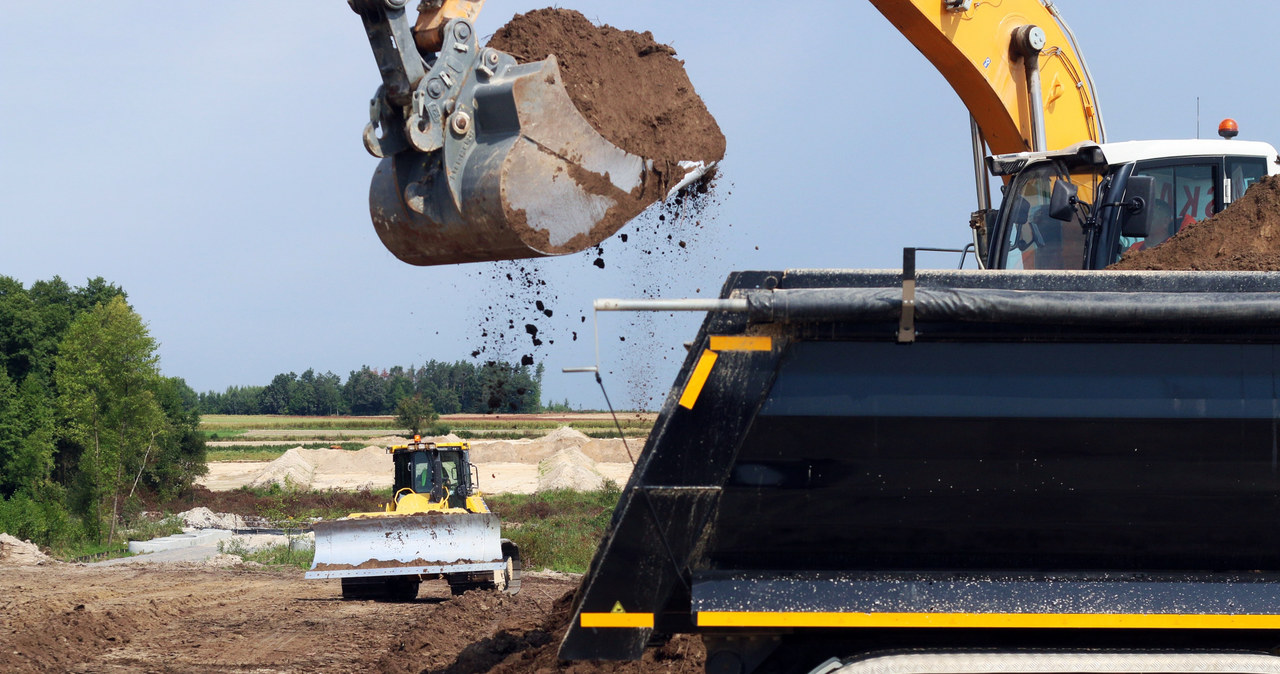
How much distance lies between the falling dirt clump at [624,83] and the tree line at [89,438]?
85.6 feet

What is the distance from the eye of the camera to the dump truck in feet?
9.29

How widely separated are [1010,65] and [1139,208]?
8.53 ft

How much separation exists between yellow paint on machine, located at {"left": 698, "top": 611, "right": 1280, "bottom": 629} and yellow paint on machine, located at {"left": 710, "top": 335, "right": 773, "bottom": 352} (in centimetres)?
71

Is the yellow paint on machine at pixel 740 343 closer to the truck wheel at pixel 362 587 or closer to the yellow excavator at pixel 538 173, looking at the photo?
the yellow excavator at pixel 538 173

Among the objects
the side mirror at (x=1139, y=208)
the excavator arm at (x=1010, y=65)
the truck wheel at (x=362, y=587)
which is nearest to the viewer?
the side mirror at (x=1139, y=208)

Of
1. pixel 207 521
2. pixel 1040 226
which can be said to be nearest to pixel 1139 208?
pixel 1040 226

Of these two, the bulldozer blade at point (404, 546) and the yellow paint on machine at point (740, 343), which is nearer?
the yellow paint on machine at point (740, 343)

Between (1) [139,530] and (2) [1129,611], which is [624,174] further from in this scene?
(1) [139,530]

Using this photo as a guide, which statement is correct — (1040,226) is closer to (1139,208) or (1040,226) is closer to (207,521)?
(1139,208)

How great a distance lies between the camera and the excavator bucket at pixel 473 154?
4.70 meters

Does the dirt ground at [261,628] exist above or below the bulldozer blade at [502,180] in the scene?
below

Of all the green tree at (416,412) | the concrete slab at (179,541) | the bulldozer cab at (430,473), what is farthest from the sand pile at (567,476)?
the bulldozer cab at (430,473)

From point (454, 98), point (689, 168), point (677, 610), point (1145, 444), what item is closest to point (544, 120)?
point (454, 98)

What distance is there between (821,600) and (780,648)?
28 centimetres
